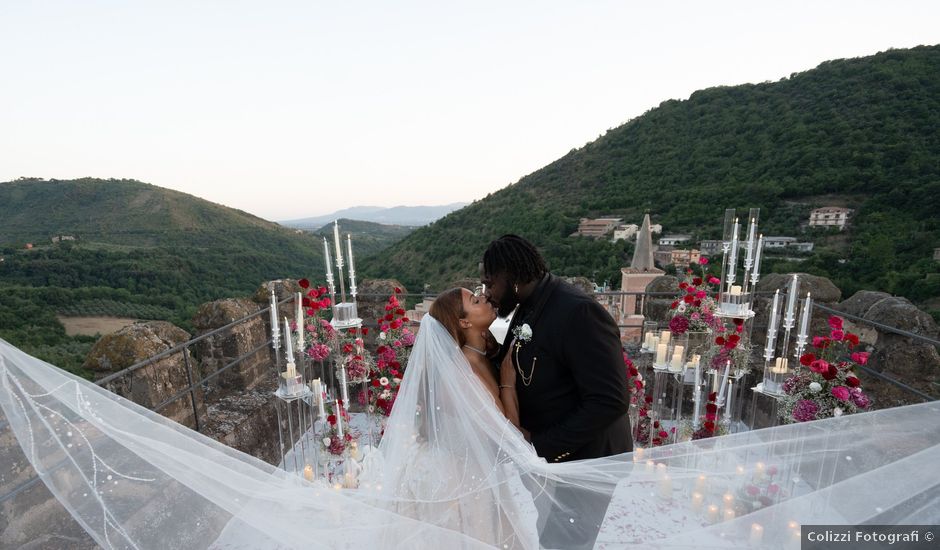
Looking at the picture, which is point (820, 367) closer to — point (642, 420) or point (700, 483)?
point (642, 420)

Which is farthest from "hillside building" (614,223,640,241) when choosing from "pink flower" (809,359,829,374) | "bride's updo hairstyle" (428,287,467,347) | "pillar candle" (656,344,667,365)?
"bride's updo hairstyle" (428,287,467,347)

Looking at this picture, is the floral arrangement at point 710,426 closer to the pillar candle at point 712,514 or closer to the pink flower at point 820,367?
the pink flower at point 820,367

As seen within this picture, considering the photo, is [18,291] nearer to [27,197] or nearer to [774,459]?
[774,459]

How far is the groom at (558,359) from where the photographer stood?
1.63 meters

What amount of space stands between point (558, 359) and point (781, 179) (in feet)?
75.7

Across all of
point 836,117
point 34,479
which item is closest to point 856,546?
point 34,479

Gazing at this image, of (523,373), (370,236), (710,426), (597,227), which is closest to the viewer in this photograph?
(523,373)

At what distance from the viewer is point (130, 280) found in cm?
1530

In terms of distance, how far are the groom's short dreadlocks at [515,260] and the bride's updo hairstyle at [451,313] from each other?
0.31m

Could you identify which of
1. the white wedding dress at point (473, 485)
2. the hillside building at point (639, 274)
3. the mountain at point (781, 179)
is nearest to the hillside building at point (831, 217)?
the mountain at point (781, 179)

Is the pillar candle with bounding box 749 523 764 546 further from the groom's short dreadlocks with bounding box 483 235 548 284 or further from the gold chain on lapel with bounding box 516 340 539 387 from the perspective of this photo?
the groom's short dreadlocks with bounding box 483 235 548 284

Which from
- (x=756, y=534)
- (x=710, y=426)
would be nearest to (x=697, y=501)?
(x=756, y=534)

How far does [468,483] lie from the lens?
5.88ft

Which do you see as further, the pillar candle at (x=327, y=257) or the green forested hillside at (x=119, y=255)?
the green forested hillside at (x=119, y=255)
